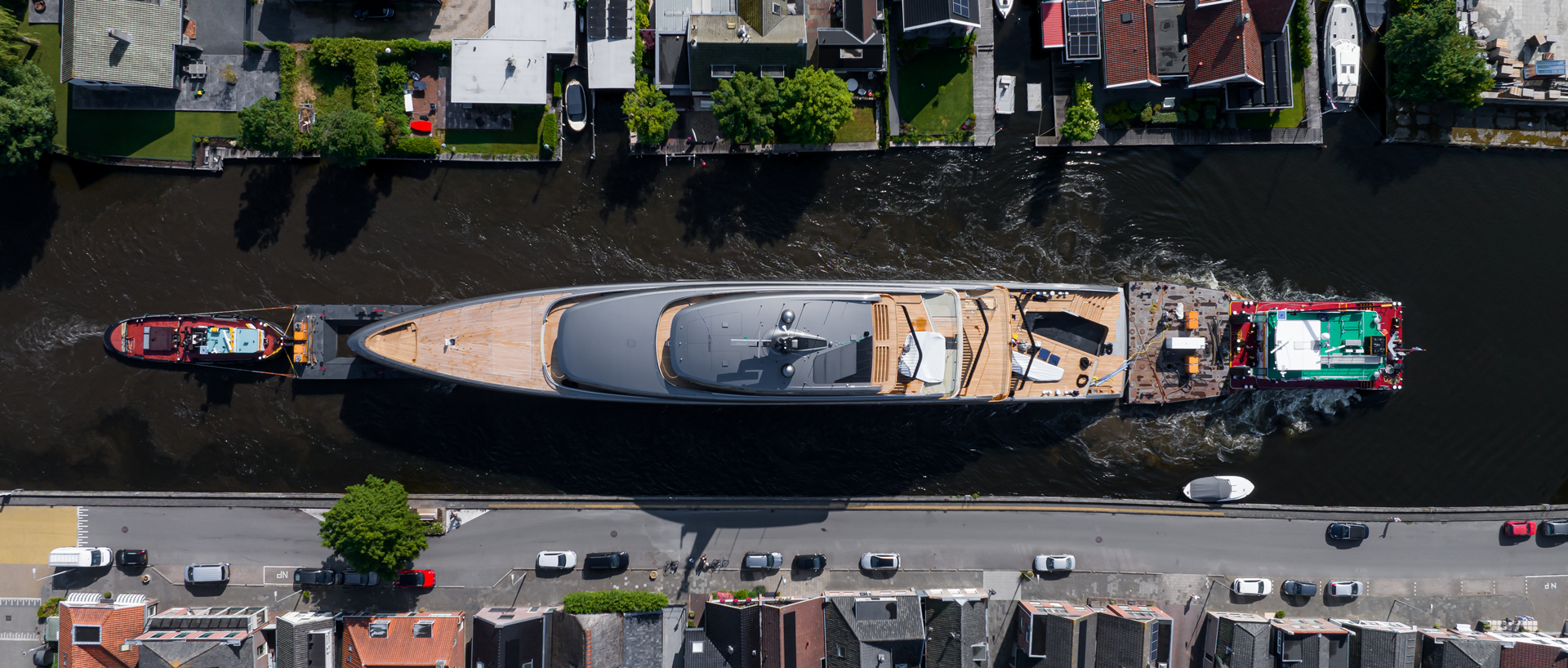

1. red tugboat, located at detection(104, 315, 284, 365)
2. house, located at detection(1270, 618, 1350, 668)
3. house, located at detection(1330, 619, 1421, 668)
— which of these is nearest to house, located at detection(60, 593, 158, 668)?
red tugboat, located at detection(104, 315, 284, 365)

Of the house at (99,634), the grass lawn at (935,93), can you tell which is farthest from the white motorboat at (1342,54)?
the house at (99,634)

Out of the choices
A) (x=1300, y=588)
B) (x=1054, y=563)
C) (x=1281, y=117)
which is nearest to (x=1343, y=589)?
(x=1300, y=588)

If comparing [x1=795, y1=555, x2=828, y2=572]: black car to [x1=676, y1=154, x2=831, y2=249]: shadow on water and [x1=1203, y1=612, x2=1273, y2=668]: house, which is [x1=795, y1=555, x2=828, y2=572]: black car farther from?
[x1=1203, y1=612, x2=1273, y2=668]: house

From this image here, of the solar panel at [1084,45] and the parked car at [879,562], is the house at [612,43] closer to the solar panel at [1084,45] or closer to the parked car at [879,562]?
the solar panel at [1084,45]

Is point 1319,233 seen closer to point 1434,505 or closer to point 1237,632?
point 1434,505

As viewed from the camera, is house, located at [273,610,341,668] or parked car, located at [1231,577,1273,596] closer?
house, located at [273,610,341,668]

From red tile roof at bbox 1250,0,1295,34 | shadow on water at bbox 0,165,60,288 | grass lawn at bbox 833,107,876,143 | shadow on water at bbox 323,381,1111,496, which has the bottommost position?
shadow on water at bbox 323,381,1111,496

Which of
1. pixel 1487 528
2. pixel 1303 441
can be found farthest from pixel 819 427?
pixel 1487 528
